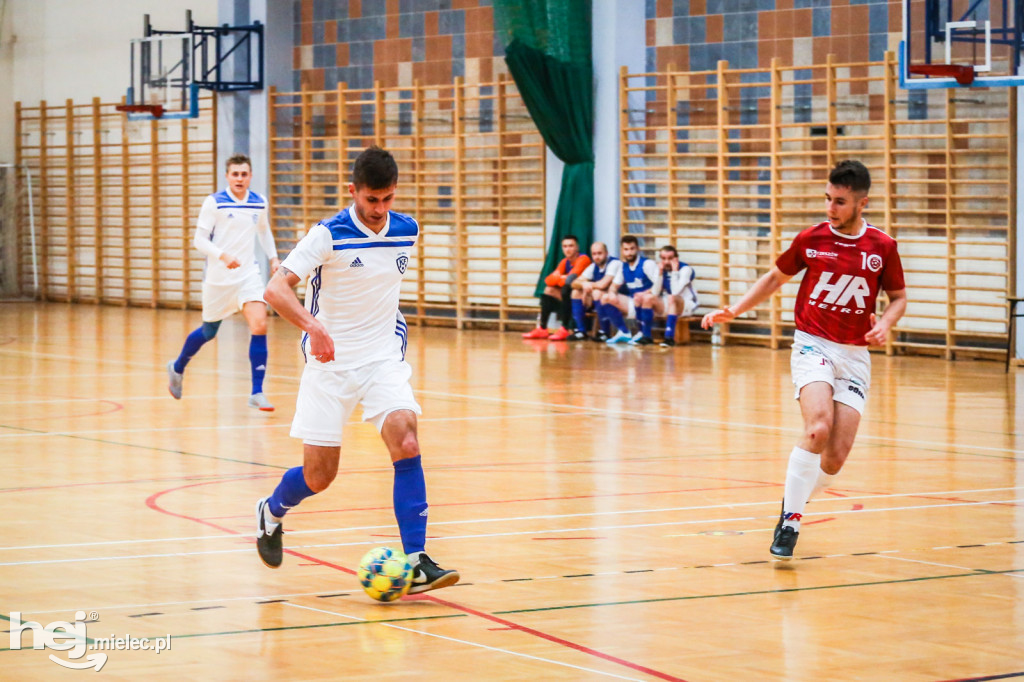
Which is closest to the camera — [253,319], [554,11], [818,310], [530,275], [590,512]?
[818,310]

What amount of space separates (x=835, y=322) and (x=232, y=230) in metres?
6.66

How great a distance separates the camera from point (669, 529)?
6.59 metres

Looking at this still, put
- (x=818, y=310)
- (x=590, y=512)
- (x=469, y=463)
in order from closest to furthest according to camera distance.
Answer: (x=818, y=310) < (x=590, y=512) < (x=469, y=463)

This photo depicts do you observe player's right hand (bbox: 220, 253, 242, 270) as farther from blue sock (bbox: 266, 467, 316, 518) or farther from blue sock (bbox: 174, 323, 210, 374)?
blue sock (bbox: 266, 467, 316, 518)

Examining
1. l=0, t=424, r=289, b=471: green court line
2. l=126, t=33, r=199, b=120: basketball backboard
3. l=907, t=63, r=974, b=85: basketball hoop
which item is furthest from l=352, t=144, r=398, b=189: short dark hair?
l=126, t=33, r=199, b=120: basketball backboard

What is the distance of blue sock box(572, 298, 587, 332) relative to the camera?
60.8 feet

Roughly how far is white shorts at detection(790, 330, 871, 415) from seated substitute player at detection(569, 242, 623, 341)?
1191 centimetres

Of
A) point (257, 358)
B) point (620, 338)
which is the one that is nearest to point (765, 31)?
point (620, 338)

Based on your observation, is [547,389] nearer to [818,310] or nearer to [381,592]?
[818,310]

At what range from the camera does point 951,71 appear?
561 inches

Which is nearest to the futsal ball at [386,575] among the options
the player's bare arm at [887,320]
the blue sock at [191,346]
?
the player's bare arm at [887,320]

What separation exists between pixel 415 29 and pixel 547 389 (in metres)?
10.1

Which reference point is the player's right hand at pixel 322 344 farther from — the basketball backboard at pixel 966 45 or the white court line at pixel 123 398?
the basketball backboard at pixel 966 45

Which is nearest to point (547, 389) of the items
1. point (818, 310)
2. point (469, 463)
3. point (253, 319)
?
point (253, 319)
